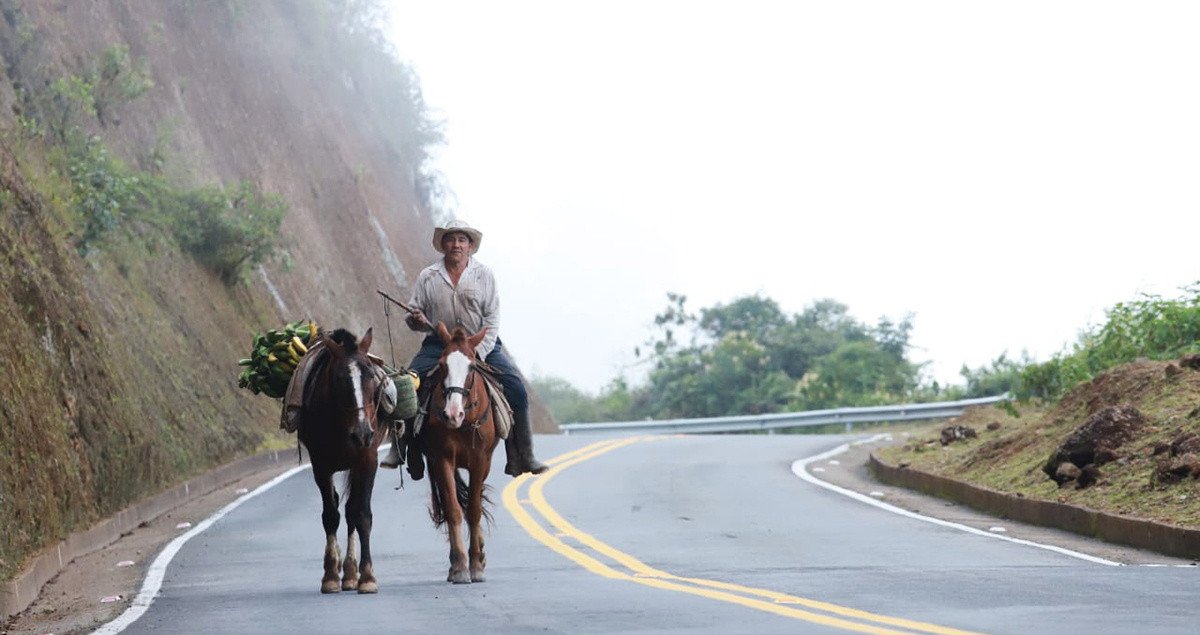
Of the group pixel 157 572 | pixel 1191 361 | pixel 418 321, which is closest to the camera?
pixel 418 321

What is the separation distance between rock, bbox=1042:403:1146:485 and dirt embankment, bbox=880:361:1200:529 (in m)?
0.01

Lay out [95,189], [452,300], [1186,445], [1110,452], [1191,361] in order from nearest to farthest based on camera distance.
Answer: [452,300]
[1186,445]
[1110,452]
[1191,361]
[95,189]

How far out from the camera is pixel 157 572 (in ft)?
43.7

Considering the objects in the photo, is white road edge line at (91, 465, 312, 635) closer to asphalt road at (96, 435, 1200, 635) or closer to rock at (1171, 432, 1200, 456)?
asphalt road at (96, 435, 1200, 635)

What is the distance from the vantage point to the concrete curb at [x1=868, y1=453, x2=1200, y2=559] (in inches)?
533

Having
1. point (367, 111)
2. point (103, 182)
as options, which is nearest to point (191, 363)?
point (103, 182)

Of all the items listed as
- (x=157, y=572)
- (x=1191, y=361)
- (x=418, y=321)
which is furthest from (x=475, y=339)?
(x=1191, y=361)

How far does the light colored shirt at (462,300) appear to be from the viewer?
11.8 metres

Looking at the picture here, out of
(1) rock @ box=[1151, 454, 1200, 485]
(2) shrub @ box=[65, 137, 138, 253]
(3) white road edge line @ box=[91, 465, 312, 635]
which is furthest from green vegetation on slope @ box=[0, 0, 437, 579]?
(1) rock @ box=[1151, 454, 1200, 485]

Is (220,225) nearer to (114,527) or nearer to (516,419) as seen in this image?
(114,527)

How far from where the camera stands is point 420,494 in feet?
67.1

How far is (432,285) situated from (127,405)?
32.2ft

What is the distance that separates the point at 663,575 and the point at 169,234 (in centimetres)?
2306

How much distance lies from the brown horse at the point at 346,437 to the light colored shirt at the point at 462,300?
791 millimetres
